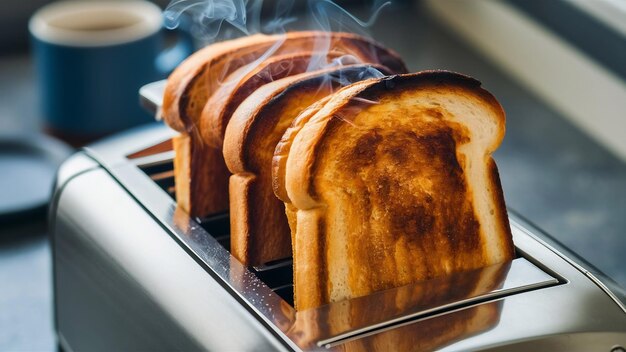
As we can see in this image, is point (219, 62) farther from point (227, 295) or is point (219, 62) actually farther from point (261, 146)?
point (227, 295)

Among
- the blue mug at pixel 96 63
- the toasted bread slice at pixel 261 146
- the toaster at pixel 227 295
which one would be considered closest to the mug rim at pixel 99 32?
the blue mug at pixel 96 63

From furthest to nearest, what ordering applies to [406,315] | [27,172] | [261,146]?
1. [27,172]
2. [261,146]
3. [406,315]

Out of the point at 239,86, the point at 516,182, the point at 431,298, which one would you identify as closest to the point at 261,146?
the point at 239,86

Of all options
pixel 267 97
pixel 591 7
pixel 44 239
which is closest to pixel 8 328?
pixel 44 239

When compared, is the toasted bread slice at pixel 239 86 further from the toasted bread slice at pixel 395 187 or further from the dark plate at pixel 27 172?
the dark plate at pixel 27 172

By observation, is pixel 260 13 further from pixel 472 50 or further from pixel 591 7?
pixel 591 7

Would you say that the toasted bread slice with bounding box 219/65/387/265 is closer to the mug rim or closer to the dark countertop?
the dark countertop
